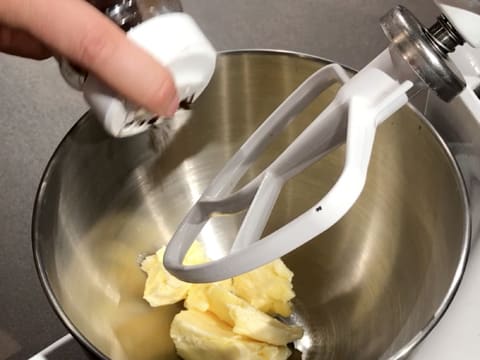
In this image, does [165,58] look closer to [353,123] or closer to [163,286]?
[353,123]

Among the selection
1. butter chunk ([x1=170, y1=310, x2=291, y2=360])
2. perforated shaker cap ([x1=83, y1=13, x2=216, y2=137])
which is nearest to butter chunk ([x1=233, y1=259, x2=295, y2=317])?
butter chunk ([x1=170, y1=310, x2=291, y2=360])

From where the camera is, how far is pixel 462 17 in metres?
0.40

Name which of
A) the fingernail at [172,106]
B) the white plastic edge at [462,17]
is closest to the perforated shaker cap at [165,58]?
the fingernail at [172,106]

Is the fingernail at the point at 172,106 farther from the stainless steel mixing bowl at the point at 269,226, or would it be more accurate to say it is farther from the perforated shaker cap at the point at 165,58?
the stainless steel mixing bowl at the point at 269,226

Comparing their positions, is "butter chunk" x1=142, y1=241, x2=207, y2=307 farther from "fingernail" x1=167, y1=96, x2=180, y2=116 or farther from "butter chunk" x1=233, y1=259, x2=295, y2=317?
"fingernail" x1=167, y1=96, x2=180, y2=116

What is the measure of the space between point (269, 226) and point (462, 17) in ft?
1.00

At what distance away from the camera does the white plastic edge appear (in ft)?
1.29

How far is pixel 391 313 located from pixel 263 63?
0.23 m

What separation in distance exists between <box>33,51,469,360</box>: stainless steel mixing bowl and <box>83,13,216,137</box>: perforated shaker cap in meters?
0.11

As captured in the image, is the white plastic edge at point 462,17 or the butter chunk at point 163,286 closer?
the white plastic edge at point 462,17

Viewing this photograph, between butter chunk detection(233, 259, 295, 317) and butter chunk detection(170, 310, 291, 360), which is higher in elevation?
butter chunk detection(233, 259, 295, 317)

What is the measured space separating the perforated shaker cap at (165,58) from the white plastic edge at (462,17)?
0.47ft

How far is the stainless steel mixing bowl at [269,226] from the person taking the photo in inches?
20.2

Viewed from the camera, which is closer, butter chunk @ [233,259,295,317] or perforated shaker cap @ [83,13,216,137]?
perforated shaker cap @ [83,13,216,137]
